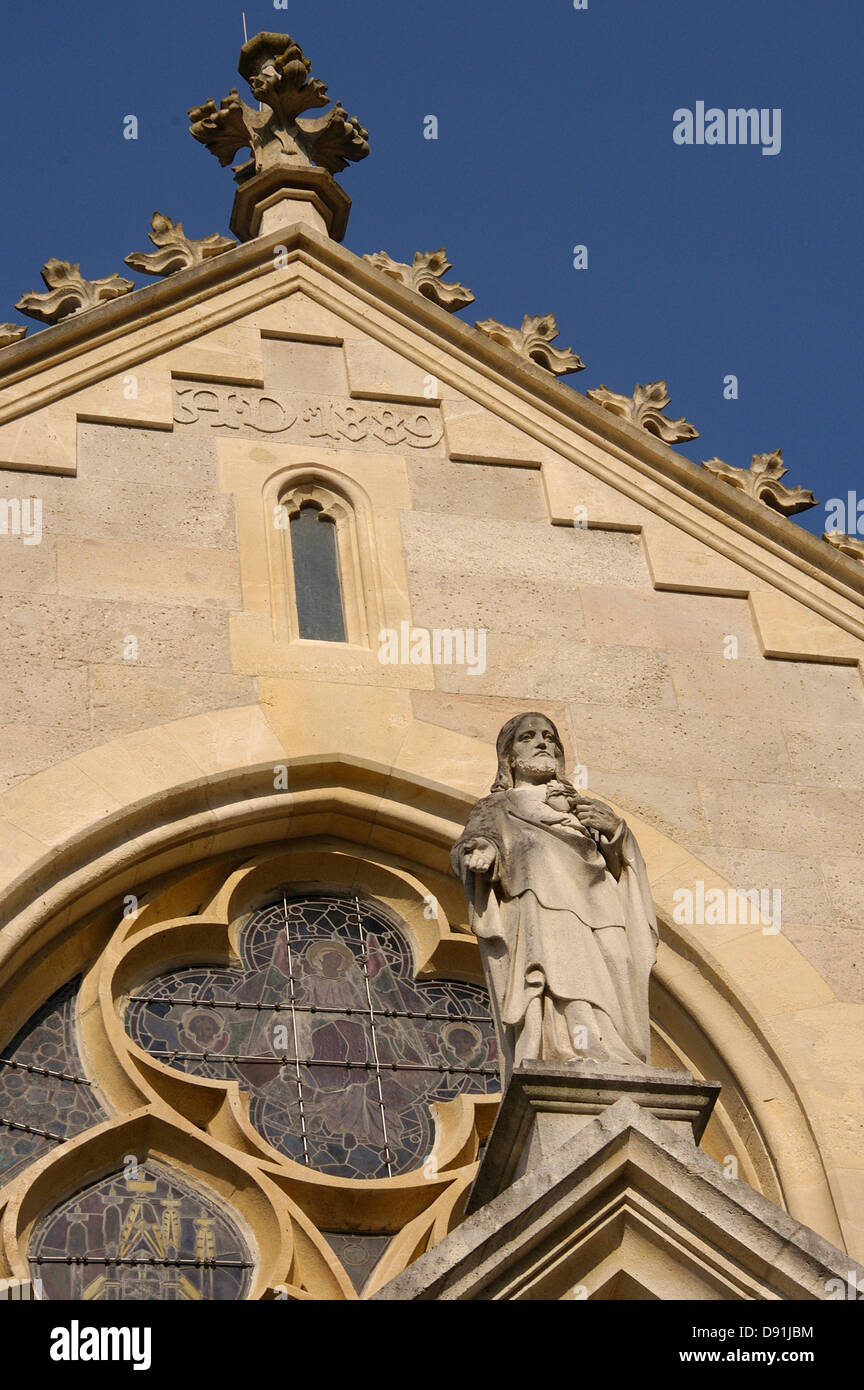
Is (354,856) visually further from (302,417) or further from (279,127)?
(279,127)

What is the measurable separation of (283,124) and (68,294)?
2194 mm

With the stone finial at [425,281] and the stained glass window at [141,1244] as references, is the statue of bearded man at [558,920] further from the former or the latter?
the stone finial at [425,281]

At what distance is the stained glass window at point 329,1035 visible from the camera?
10727mm

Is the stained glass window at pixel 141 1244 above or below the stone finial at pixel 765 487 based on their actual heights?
below

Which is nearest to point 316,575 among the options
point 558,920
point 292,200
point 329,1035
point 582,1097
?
point 329,1035

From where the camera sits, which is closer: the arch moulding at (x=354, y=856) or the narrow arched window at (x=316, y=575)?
the arch moulding at (x=354, y=856)

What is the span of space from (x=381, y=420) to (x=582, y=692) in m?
1.90

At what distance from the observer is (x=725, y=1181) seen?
8461mm

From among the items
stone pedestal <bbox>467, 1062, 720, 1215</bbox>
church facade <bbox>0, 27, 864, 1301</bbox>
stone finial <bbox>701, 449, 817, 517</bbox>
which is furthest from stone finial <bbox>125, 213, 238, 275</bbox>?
stone pedestal <bbox>467, 1062, 720, 1215</bbox>

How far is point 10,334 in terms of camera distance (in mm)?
13008

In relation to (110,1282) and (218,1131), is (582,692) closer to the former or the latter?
(218,1131)

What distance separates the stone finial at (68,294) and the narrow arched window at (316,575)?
1586mm

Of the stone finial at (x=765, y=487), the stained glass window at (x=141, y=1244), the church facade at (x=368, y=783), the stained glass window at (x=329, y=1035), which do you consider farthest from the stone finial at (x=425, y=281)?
the stained glass window at (x=141, y=1244)
